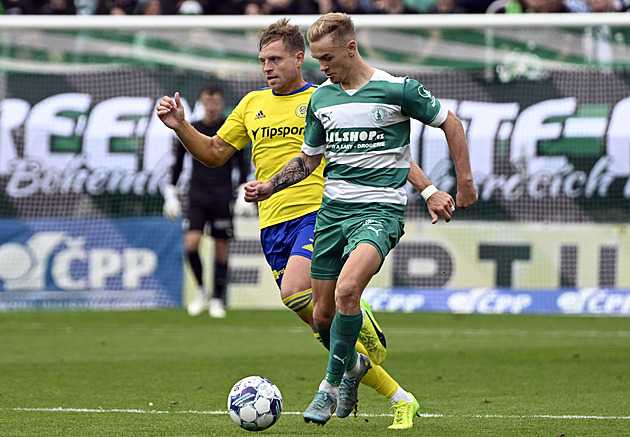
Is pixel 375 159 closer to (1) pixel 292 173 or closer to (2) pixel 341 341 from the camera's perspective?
(1) pixel 292 173

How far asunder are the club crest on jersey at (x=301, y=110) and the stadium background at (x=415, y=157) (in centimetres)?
778

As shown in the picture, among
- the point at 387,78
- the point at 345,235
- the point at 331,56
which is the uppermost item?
the point at 331,56

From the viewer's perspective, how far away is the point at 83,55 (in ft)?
53.4

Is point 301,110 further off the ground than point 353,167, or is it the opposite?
point 301,110

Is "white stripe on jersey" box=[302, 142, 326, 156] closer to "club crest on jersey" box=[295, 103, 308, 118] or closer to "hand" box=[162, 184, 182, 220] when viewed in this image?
"club crest on jersey" box=[295, 103, 308, 118]

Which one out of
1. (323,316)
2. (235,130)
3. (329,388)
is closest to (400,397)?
(329,388)

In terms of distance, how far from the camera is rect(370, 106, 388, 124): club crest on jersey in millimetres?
6094

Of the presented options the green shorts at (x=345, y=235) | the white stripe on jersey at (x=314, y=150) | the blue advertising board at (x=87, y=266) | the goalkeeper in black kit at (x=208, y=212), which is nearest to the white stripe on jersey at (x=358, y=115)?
the white stripe on jersey at (x=314, y=150)

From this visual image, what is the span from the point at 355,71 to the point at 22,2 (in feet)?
41.7

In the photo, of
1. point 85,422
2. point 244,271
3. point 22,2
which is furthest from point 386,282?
point 85,422

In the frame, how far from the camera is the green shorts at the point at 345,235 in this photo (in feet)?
19.6

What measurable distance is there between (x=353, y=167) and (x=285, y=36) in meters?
1.13

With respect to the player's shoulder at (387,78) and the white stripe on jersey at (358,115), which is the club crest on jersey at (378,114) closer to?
the white stripe on jersey at (358,115)

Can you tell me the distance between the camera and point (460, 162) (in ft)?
19.6
